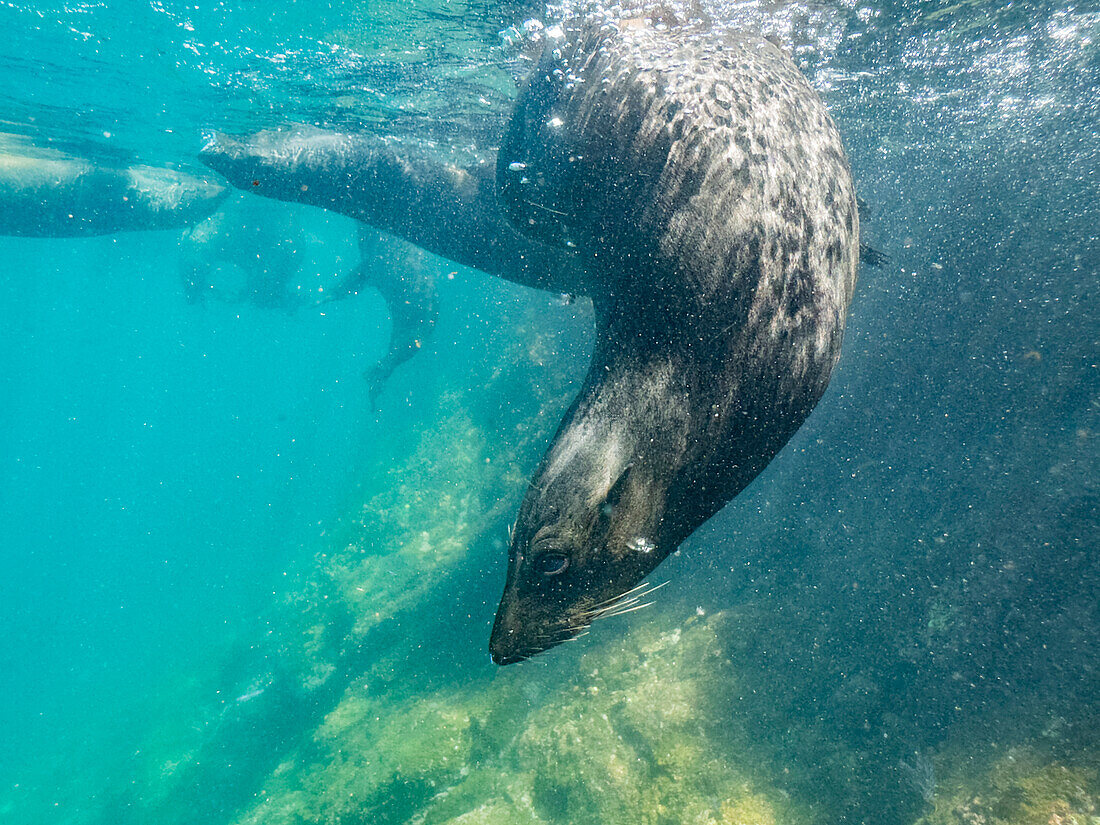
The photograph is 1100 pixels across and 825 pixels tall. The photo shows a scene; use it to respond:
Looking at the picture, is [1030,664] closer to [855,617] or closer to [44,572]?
[855,617]

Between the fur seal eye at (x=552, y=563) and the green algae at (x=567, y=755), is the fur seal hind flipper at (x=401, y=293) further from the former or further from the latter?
the fur seal eye at (x=552, y=563)

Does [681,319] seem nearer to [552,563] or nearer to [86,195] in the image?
[552,563]

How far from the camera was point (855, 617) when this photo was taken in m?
5.26

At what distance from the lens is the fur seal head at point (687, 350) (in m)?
2.02

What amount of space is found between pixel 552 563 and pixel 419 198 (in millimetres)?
5881

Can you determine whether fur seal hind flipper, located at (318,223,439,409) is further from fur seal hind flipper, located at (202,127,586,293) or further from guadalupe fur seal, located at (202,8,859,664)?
guadalupe fur seal, located at (202,8,859,664)

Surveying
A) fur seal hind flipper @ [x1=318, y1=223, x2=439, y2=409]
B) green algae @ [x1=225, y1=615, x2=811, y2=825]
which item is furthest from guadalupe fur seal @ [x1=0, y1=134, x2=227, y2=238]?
green algae @ [x1=225, y1=615, x2=811, y2=825]

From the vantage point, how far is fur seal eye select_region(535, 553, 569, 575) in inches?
77.2

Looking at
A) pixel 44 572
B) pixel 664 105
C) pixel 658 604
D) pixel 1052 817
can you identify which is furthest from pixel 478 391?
pixel 44 572

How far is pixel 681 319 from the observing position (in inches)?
86.5

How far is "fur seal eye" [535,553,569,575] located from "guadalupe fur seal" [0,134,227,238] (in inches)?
670

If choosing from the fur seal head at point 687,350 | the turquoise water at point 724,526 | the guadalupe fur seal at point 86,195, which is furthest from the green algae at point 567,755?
the guadalupe fur seal at point 86,195

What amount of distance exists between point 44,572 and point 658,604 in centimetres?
7021

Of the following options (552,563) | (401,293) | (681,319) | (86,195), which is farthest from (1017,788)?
(86,195)
